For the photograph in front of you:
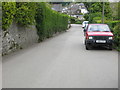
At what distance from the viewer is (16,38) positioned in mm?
12633

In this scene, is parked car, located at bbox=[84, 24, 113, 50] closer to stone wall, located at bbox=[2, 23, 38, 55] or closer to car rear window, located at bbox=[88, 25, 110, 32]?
car rear window, located at bbox=[88, 25, 110, 32]

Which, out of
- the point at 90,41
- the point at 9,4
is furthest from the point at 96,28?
the point at 9,4

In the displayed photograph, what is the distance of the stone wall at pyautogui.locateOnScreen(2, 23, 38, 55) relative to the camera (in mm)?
10867

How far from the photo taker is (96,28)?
14852 mm

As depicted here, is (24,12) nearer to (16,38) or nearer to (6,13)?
(16,38)

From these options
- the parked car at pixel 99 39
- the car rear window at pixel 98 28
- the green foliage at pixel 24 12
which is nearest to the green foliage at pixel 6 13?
the green foliage at pixel 24 12

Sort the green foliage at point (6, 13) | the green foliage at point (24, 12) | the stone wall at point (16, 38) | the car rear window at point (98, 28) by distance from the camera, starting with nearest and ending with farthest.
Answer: the green foliage at point (6, 13)
the stone wall at point (16, 38)
the green foliage at point (24, 12)
the car rear window at point (98, 28)

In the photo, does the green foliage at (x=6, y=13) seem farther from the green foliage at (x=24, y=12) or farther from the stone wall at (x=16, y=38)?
the green foliage at (x=24, y=12)

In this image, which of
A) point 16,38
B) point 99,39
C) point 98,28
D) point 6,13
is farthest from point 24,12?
point 98,28

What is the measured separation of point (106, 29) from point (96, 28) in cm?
67

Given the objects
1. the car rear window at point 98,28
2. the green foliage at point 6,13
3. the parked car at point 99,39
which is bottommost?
the parked car at point 99,39

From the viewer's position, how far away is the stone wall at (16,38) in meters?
10.9

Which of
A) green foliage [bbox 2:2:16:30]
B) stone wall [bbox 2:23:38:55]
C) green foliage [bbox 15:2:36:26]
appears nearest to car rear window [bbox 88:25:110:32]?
green foliage [bbox 15:2:36:26]

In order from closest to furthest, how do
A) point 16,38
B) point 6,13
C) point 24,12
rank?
point 6,13 → point 24,12 → point 16,38
